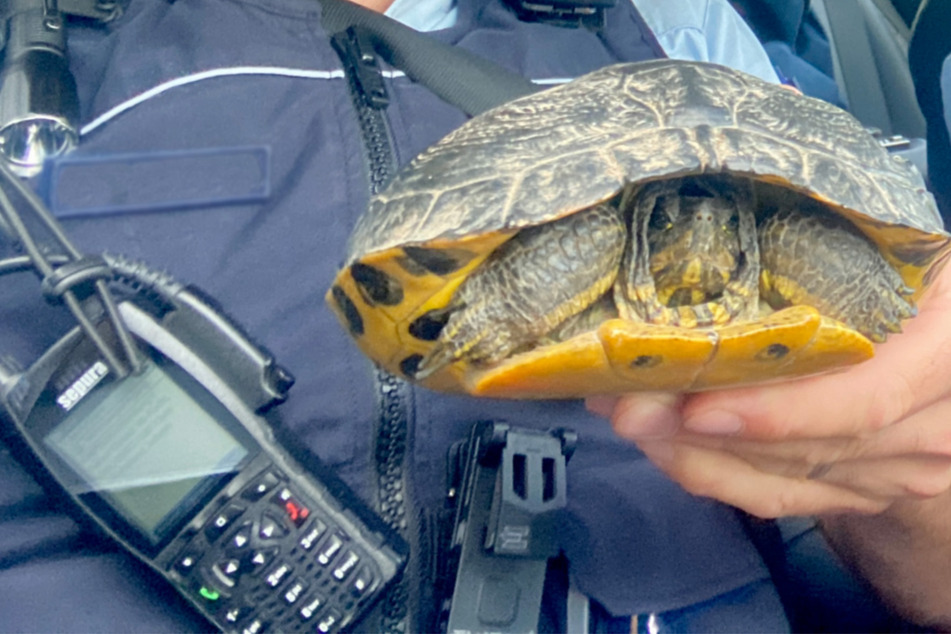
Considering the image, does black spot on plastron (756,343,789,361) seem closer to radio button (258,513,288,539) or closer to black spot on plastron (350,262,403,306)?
black spot on plastron (350,262,403,306)

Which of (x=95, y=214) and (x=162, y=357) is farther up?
(x=95, y=214)

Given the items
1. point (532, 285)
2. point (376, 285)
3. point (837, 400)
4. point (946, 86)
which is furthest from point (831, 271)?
point (946, 86)

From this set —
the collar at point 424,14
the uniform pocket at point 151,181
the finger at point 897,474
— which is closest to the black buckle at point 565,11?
the collar at point 424,14

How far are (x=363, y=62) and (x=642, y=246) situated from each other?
0.46 m

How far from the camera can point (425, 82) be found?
83 centimetres

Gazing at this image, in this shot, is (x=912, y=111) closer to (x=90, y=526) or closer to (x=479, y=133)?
(x=479, y=133)

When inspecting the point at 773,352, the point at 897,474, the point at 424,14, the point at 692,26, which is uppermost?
the point at 424,14

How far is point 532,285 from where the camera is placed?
1.58ft

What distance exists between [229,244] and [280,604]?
35 centimetres

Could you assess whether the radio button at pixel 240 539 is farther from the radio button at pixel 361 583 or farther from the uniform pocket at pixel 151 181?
the uniform pocket at pixel 151 181

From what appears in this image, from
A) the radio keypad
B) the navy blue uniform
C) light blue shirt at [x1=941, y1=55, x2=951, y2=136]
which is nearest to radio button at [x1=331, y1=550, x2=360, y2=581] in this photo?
the radio keypad

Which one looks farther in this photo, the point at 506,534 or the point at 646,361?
the point at 506,534

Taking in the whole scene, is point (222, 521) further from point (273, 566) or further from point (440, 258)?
point (440, 258)

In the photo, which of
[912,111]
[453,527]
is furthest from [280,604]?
[912,111]
